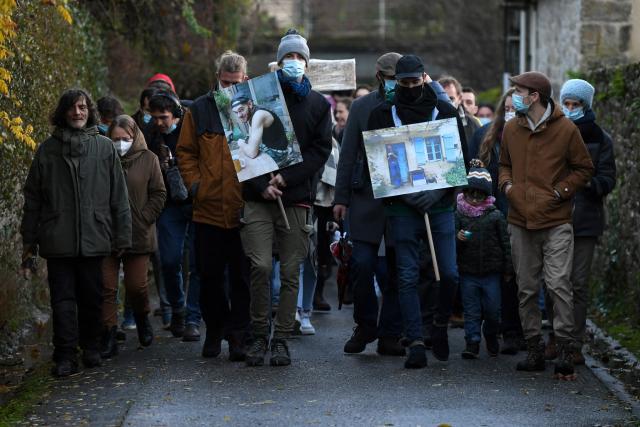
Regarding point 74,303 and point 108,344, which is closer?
point 74,303

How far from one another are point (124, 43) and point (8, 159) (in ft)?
23.2

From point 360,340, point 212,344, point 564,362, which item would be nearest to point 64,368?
point 212,344

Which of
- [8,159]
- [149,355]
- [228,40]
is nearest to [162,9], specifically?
[228,40]

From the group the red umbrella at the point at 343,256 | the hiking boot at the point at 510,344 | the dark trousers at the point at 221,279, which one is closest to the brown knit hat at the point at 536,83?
the red umbrella at the point at 343,256

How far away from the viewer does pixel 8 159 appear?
35.6 ft

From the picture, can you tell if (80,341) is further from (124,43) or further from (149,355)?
(124,43)

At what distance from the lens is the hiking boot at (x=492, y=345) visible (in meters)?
10.1

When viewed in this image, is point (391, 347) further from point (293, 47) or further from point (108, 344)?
point (293, 47)

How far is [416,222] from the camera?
30.9ft

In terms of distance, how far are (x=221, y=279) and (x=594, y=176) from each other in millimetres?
2645

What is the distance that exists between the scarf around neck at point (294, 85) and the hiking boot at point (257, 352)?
5.44 ft

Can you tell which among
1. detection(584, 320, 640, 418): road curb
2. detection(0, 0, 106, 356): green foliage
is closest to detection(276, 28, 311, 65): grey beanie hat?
detection(0, 0, 106, 356): green foliage

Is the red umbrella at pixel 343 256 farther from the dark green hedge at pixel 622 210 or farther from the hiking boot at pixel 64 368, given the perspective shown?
the dark green hedge at pixel 622 210

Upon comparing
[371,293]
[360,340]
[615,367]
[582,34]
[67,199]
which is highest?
[582,34]
